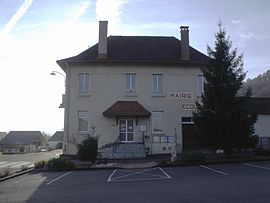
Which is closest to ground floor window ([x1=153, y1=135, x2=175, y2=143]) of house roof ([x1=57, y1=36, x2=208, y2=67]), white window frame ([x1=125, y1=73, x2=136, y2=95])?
white window frame ([x1=125, y1=73, x2=136, y2=95])

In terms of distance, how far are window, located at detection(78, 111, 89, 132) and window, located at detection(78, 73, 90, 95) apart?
181 cm

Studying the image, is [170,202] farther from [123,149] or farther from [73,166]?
[123,149]

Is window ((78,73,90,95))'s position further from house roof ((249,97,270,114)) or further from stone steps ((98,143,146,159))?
house roof ((249,97,270,114))

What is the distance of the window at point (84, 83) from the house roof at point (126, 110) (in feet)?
9.00

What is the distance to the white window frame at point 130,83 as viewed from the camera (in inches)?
1335

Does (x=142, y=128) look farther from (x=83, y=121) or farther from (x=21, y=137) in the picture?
(x=21, y=137)

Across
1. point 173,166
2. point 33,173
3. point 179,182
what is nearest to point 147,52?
point 173,166

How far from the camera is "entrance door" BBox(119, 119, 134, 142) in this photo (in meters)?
33.1

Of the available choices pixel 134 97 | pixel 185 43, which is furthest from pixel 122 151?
pixel 185 43

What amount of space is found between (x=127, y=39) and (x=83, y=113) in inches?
346

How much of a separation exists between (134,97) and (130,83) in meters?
1.30

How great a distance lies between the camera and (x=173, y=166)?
73.8ft

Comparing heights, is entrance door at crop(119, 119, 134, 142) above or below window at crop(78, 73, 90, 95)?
below

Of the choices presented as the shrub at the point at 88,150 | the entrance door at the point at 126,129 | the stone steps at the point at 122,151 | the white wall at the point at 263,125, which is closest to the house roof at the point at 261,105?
the white wall at the point at 263,125
